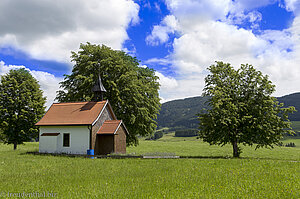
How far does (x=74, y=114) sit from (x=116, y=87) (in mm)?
7132

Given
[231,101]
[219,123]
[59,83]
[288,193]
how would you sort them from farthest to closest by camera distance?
[59,83], [231,101], [219,123], [288,193]

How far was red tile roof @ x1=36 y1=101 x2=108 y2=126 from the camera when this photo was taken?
29.1m

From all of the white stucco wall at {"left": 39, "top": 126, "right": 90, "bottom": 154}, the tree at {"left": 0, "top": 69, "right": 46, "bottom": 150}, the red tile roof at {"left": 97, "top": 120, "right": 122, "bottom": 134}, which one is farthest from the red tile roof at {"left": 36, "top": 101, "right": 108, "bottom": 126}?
the tree at {"left": 0, "top": 69, "right": 46, "bottom": 150}

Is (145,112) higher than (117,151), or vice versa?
(145,112)

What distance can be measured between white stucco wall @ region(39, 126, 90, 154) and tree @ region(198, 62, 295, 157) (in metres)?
13.9

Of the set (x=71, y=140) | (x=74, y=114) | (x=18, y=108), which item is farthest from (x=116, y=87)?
(x=18, y=108)

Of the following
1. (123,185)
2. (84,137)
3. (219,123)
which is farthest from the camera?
(84,137)

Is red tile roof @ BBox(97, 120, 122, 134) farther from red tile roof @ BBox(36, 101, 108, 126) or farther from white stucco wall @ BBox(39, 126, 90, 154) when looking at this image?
white stucco wall @ BBox(39, 126, 90, 154)

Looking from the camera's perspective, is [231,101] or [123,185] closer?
[123,185]

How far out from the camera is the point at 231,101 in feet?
80.3

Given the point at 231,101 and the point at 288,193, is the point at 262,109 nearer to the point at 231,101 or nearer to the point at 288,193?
the point at 231,101

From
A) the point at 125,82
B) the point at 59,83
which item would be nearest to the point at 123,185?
the point at 125,82

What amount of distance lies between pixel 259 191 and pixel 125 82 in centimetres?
2710

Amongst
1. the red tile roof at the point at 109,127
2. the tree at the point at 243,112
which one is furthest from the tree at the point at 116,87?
the tree at the point at 243,112
